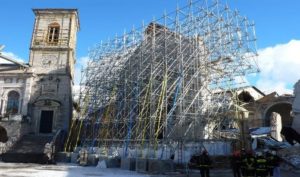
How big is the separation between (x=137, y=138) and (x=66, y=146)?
32.1 feet

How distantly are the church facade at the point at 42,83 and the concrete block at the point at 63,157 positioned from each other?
5.13 meters

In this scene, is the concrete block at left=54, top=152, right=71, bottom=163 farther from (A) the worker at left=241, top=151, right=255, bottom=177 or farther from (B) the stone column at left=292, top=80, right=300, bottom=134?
(A) the worker at left=241, top=151, right=255, bottom=177

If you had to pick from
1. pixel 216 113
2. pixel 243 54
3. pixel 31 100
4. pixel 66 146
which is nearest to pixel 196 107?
pixel 216 113

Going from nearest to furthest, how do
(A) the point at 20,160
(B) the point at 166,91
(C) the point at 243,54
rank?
(B) the point at 166,91 < (C) the point at 243,54 < (A) the point at 20,160

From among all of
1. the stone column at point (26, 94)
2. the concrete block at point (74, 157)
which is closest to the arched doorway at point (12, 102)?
the stone column at point (26, 94)

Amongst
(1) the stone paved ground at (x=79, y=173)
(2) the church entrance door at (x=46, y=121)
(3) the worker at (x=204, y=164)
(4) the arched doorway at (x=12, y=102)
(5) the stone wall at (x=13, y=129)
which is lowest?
(1) the stone paved ground at (x=79, y=173)

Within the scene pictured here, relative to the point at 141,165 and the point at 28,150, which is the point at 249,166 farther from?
the point at 28,150

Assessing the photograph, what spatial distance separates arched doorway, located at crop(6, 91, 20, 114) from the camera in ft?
107

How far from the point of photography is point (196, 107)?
23.6 metres

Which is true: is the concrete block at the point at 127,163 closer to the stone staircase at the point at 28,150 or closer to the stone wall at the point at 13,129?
the stone staircase at the point at 28,150

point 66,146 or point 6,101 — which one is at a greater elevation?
point 6,101

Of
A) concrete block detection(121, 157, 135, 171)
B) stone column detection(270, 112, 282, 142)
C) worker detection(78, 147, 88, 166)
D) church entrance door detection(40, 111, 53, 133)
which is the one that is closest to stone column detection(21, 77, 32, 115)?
church entrance door detection(40, 111, 53, 133)

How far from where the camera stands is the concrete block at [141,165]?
18.5 metres

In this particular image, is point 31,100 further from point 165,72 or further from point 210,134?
point 210,134
